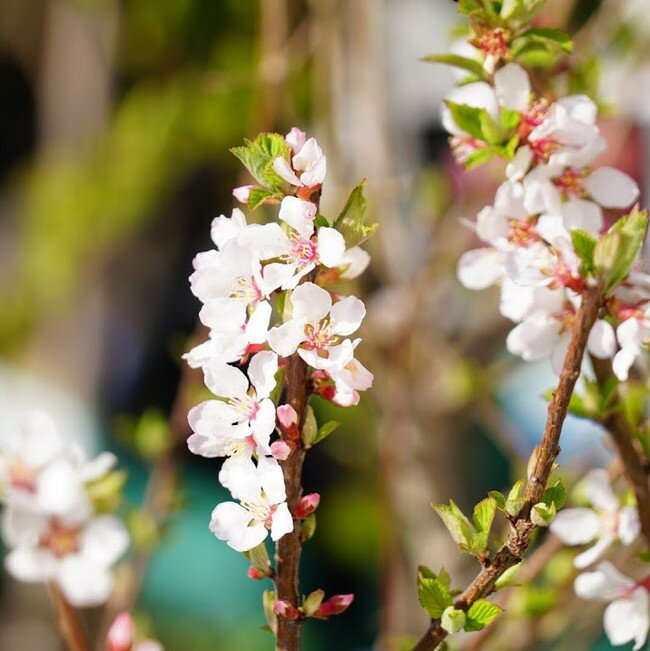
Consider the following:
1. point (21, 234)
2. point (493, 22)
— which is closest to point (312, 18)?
point (493, 22)

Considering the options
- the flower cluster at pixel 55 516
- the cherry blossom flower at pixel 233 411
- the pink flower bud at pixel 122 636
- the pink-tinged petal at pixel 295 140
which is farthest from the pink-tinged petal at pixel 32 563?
the pink-tinged petal at pixel 295 140

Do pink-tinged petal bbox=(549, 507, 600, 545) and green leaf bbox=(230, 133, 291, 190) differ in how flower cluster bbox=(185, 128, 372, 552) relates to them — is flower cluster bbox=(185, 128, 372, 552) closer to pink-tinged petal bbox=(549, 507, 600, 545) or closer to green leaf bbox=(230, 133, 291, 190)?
green leaf bbox=(230, 133, 291, 190)

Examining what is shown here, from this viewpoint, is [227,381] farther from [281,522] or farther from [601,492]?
[601,492]

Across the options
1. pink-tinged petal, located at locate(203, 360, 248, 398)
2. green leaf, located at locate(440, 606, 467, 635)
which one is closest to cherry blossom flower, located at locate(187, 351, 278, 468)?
pink-tinged petal, located at locate(203, 360, 248, 398)

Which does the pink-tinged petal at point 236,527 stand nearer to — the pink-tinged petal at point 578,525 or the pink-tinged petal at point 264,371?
the pink-tinged petal at point 264,371

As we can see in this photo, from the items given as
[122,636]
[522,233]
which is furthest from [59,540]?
[522,233]

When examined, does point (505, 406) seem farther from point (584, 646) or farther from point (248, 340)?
point (248, 340)

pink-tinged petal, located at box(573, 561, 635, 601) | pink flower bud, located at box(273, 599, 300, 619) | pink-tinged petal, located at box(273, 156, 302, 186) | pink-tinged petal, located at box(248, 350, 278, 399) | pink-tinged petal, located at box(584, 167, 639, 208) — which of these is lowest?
pink-tinged petal, located at box(573, 561, 635, 601)
